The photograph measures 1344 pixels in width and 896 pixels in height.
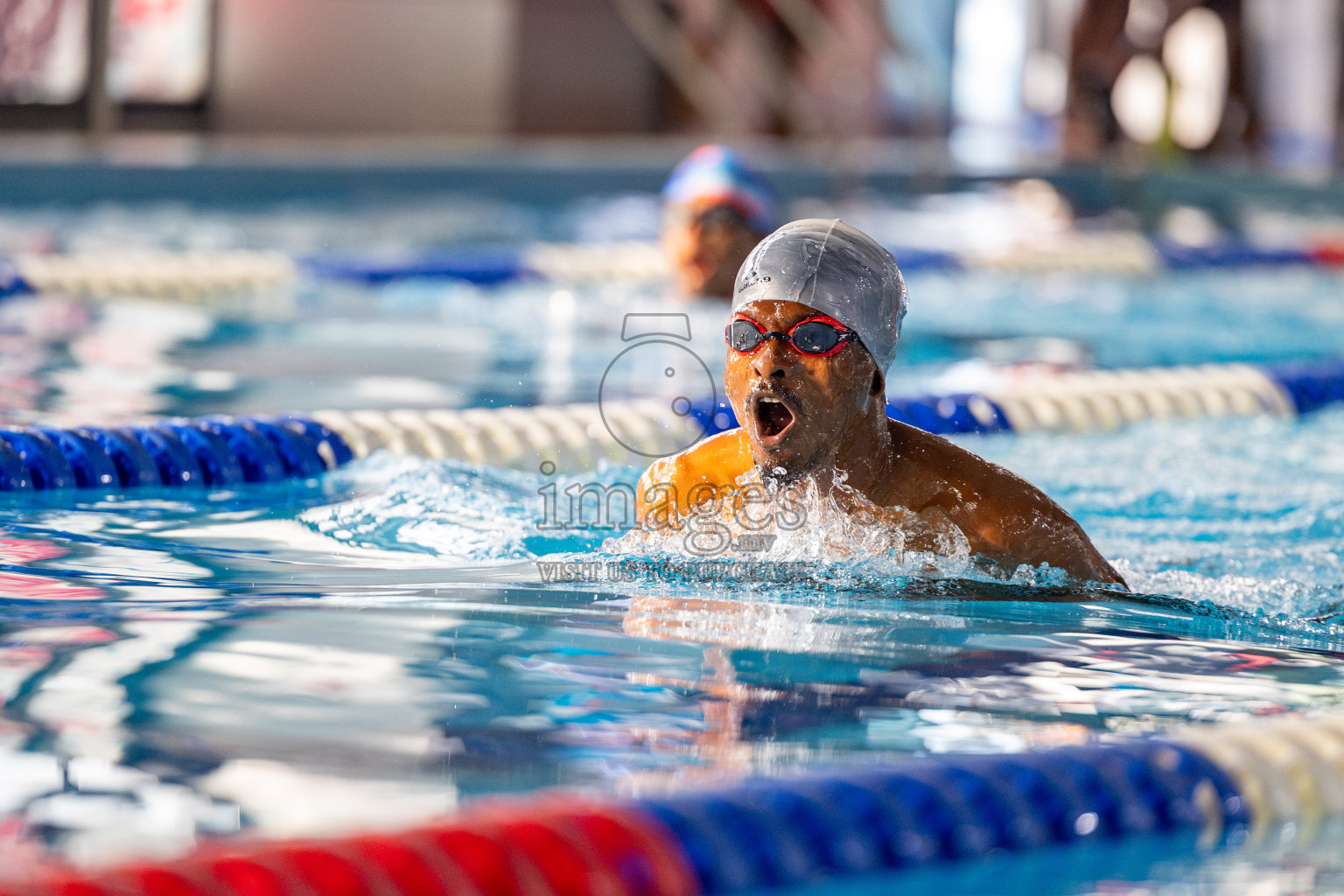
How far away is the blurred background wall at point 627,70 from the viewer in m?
12.8

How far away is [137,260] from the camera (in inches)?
271

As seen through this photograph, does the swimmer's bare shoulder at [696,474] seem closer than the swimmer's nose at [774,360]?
No

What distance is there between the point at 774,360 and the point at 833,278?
0.17 m

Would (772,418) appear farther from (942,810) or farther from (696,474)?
(942,810)

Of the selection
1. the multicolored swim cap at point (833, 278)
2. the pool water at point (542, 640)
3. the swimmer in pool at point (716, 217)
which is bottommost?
the pool water at point (542, 640)

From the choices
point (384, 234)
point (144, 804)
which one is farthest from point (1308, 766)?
point (384, 234)

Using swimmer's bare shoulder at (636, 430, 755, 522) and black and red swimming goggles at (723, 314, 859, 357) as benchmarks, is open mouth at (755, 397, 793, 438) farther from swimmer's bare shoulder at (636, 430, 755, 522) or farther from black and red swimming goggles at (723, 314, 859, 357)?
swimmer's bare shoulder at (636, 430, 755, 522)

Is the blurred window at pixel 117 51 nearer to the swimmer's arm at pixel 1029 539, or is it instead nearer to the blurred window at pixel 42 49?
the blurred window at pixel 42 49

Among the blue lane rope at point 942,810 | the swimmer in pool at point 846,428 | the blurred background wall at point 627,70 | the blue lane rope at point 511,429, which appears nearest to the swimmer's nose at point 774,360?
the swimmer in pool at point 846,428

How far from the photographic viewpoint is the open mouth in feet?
8.35

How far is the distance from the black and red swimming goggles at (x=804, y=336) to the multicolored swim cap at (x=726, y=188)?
322 centimetres

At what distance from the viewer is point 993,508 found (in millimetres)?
2709
